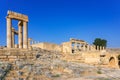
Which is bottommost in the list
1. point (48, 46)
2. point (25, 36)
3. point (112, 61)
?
point (112, 61)

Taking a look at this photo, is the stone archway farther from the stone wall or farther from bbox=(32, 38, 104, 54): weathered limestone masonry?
the stone wall

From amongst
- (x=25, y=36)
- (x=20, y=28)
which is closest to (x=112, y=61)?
(x=25, y=36)

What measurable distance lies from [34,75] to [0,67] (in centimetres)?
245

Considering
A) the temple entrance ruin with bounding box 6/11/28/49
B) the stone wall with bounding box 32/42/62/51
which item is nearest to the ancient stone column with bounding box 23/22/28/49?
the temple entrance ruin with bounding box 6/11/28/49

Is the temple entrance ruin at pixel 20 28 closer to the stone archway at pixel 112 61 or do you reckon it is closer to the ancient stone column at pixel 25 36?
the ancient stone column at pixel 25 36

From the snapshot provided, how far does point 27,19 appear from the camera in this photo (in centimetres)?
2694

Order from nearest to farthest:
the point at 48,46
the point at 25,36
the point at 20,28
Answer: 1. the point at 25,36
2. the point at 20,28
3. the point at 48,46

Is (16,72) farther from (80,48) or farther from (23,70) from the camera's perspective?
(80,48)

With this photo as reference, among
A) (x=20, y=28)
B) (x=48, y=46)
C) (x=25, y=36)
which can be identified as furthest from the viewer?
(x=48, y=46)

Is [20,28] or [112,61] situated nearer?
[20,28]

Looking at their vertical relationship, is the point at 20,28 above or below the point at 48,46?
above

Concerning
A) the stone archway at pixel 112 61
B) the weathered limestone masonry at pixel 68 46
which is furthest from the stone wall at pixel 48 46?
the stone archway at pixel 112 61

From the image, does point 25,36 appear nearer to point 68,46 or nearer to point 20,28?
point 20,28

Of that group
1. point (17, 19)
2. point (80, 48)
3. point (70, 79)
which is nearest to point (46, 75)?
point (70, 79)
